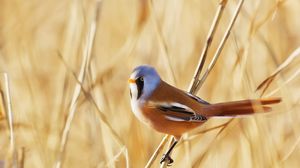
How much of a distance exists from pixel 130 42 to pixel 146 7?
134 millimetres

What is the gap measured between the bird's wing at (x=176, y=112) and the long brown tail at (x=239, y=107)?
1.4 inches

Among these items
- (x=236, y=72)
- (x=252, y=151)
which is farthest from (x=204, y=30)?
(x=252, y=151)

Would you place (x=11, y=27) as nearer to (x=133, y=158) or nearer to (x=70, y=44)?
(x=70, y=44)

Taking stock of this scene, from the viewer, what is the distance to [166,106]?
1.71 metres

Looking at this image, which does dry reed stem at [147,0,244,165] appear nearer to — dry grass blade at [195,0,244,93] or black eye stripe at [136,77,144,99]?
dry grass blade at [195,0,244,93]

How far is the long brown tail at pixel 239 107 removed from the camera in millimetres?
1558

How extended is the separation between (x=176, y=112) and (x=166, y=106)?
0.12 feet

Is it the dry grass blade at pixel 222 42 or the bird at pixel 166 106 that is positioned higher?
the dry grass blade at pixel 222 42

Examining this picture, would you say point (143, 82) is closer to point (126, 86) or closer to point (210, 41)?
point (210, 41)

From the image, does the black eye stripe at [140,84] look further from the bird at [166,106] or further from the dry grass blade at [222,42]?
the dry grass blade at [222,42]

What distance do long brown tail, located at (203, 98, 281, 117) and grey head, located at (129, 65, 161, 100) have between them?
0.52 ft

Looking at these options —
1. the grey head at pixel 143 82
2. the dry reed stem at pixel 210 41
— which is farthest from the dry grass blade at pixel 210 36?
the grey head at pixel 143 82

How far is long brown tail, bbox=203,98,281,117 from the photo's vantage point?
5.11ft

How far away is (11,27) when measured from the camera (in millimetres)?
2525
